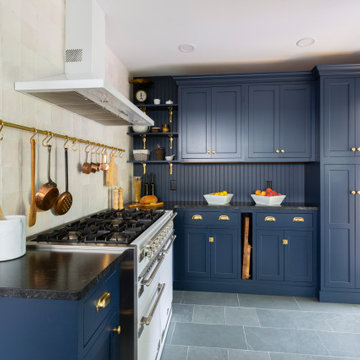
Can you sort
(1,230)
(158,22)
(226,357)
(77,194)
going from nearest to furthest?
(1,230) < (226,357) < (77,194) < (158,22)

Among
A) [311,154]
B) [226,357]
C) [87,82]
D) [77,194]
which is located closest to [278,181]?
[311,154]

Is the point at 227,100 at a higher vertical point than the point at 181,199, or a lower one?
higher

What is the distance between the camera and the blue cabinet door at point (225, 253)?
3350mm

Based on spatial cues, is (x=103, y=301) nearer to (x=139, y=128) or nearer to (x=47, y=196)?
(x=47, y=196)

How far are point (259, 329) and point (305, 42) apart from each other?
2.66m

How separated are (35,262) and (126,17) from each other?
2039 millimetres

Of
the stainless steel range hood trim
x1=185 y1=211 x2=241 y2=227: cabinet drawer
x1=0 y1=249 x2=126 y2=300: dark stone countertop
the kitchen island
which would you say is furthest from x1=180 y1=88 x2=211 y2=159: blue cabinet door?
the kitchen island

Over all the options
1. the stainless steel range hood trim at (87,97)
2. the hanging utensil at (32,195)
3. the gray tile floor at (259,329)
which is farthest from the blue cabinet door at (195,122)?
the hanging utensil at (32,195)

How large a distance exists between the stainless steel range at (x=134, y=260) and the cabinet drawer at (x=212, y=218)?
1163 millimetres

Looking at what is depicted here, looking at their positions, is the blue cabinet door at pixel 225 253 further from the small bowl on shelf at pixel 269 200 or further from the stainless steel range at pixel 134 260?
the stainless steel range at pixel 134 260

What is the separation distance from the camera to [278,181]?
148 inches

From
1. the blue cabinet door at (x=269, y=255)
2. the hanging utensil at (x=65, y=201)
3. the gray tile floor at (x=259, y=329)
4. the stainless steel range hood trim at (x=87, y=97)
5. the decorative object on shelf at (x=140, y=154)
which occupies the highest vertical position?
the stainless steel range hood trim at (x=87, y=97)

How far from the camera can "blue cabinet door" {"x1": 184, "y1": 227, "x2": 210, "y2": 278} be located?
3389 mm

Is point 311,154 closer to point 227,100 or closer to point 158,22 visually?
point 227,100
